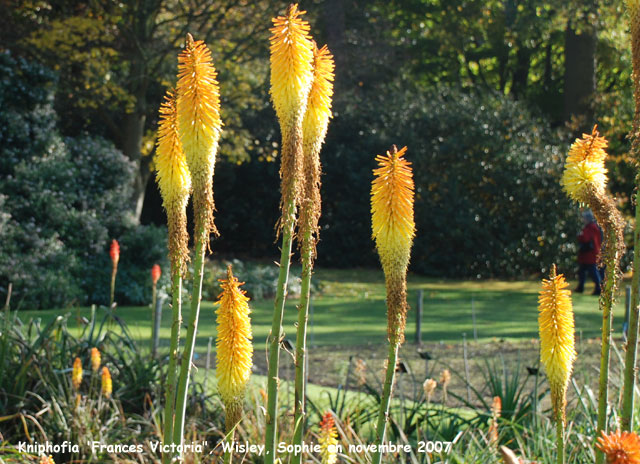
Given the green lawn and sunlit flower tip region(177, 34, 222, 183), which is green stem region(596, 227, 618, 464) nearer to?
sunlit flower tip region(177, 34, 222, 183)

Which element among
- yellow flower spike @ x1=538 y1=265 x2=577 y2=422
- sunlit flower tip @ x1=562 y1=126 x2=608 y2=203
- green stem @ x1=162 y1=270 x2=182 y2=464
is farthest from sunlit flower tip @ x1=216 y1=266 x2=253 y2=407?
sunlit flower tip @ x1=562 y1=126 x2=608 y2=203

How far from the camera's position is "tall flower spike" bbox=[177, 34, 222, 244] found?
209cm

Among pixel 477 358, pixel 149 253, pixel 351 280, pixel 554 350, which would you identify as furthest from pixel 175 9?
pixel 554 350

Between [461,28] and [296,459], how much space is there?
91.9 feet

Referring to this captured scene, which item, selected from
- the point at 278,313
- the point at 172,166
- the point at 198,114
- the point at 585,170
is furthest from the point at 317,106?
the point at 585,170

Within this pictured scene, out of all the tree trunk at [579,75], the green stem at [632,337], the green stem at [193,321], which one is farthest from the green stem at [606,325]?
the tree trunk at [579,75]

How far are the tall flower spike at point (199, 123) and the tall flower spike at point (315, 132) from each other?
232 mm

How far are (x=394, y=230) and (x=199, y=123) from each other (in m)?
0.56

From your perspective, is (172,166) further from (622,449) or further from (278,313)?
(622,449)

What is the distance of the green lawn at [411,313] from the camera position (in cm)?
1267

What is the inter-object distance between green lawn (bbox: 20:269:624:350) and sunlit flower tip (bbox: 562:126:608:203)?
7549 mm

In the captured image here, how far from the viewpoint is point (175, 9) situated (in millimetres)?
19125

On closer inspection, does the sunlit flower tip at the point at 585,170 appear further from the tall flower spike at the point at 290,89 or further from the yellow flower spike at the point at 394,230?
the tall flower spike at the point at 290,89

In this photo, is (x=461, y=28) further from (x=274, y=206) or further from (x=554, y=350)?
(x=554, y=350)
